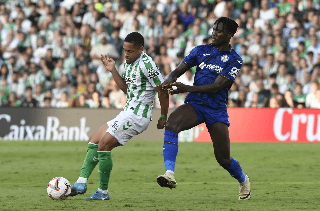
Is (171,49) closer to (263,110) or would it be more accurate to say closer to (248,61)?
(248,61)

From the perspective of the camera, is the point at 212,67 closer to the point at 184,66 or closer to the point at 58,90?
the point at 184,66

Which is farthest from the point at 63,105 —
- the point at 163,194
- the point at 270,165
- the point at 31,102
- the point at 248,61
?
the point at 163,194

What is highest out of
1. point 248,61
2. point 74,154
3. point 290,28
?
point 290,28

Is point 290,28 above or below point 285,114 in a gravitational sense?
above

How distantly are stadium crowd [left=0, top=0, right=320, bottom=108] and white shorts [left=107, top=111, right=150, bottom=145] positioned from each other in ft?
32.0

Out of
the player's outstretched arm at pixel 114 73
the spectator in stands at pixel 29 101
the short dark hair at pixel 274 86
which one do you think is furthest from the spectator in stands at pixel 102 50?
the player's outstretched arm at pixel 114 73

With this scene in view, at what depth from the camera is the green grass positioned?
6445 millimetres

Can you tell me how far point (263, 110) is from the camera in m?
16.0

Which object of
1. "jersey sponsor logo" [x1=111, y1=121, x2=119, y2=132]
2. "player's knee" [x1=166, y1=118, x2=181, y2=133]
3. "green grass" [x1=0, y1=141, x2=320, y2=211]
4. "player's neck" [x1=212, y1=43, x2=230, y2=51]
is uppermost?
"player's neck" [x1=212, y1=43, x2=230, y2=51]

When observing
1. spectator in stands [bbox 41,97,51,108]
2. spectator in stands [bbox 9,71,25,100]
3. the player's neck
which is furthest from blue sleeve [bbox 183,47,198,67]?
spectator in stands [bbox 9,71,25,100]

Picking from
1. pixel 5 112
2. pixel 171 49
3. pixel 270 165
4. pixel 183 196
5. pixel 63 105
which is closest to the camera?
pixel 183 196

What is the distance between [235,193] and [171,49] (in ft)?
35.3

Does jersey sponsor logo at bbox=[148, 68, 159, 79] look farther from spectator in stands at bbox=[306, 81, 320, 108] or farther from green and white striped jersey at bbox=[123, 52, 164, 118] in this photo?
spectator in stands at bbox=[306, 81, 320, 108]

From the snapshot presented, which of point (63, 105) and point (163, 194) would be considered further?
point (63, 105)
